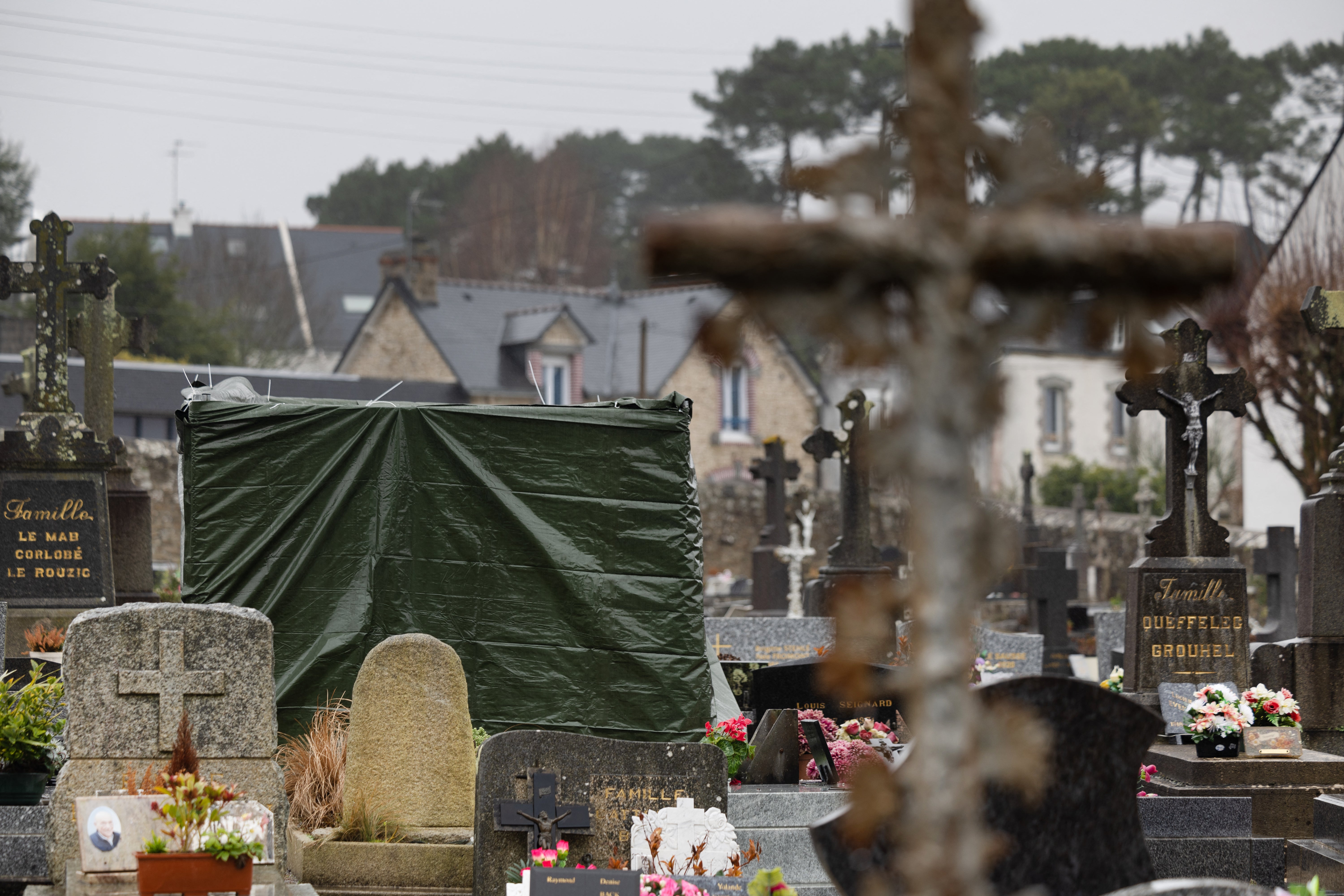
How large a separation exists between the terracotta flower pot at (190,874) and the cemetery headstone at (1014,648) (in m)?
9.18

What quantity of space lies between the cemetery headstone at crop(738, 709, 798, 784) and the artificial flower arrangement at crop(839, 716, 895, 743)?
503 millimetres

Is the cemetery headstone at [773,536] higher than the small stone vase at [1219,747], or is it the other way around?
the cemetery headstone at [773,536]

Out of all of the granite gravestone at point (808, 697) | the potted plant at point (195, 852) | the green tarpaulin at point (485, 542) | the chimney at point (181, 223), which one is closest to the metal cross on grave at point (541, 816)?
the potted plant at point (195, 852)

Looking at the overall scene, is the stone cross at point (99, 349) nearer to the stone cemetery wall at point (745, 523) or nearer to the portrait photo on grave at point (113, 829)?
the portrait photo on grave at point (113, 829)

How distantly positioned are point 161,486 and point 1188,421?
21028 mm

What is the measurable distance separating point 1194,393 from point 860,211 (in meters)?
9.43

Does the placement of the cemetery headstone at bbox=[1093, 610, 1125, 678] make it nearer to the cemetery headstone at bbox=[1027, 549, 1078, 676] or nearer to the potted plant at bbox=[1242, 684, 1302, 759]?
the cemetery headstone at bbox=[1027, 549, 1078, 676]

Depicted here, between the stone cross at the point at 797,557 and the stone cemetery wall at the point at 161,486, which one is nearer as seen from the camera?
the stone cross at the point at 797,557

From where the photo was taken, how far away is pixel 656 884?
6.05 m

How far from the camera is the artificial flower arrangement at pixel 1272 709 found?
898 cm

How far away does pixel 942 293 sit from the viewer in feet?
6.57

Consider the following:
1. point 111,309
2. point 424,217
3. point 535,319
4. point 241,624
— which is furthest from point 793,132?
point 241,624

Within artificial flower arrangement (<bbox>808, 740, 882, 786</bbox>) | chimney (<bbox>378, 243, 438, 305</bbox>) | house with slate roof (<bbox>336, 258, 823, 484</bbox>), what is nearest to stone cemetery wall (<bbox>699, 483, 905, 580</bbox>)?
house with slate roof (<bbox>336, 258, 823, 484</bbox>)

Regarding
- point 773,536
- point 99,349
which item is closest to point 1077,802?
point 99,349
